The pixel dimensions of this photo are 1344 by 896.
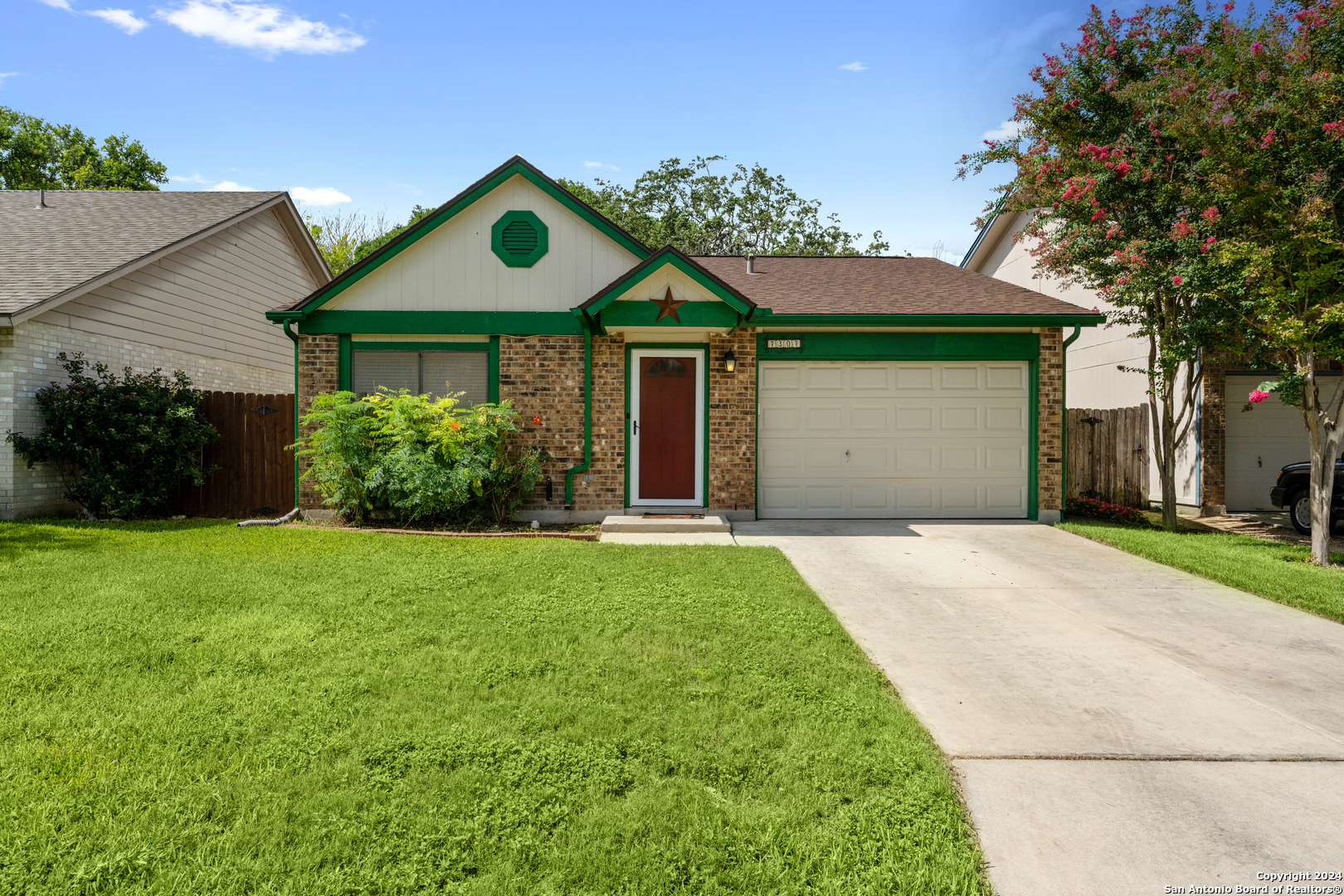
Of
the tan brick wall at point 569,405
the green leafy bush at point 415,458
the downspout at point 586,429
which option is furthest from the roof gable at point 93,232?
the downspout at point 586,429

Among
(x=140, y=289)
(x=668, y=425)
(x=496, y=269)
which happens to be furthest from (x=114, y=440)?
(x=668, y=425)

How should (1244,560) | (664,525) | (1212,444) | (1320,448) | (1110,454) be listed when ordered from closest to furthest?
1. (1244,560)
2. (1320,448)
3. (664,525)
4. (1212,444)
5. (1110,454)

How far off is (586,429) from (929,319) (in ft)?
17.2

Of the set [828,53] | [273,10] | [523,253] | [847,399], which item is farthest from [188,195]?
[847,399]

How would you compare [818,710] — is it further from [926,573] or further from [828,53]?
[828,53]

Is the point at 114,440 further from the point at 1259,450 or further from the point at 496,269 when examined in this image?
the point at 1259,450

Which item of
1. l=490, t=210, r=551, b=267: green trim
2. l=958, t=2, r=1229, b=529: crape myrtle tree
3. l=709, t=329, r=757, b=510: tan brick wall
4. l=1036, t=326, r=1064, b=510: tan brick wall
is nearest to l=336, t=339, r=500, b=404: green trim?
l=490, t=210, r=551, b=267: green trim

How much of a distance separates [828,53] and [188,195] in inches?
541

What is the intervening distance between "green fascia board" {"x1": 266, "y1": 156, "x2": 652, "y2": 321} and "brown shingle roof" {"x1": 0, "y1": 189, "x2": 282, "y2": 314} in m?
3.46

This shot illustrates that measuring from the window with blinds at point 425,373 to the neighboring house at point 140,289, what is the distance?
423 centimetres

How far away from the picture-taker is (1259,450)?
12.5 metres

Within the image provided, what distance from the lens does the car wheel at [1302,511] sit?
10323mm

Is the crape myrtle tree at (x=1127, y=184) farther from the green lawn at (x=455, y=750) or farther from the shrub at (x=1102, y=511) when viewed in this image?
the green lawn at (x=455, y=750)

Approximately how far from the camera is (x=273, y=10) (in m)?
11.2
